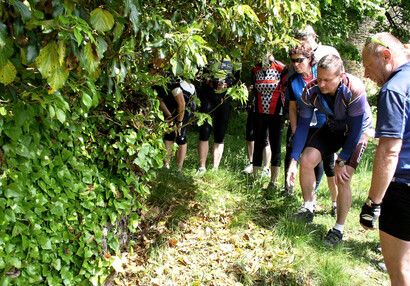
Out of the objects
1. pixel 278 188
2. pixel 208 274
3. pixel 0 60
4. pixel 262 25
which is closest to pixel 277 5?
pixel 262 25

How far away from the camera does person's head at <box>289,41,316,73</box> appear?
162 inches

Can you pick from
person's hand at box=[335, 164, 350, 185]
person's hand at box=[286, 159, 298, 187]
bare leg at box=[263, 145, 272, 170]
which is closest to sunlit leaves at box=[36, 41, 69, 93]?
person's hand at box=[286, 159, 298, 187]

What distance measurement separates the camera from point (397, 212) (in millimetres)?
2463

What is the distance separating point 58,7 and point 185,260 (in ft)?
8.46

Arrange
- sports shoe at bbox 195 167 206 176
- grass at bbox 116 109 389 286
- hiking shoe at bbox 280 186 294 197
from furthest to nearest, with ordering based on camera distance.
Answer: sports shoe at bbox 195 167 206 176
hiking shoe at bbox 280 186 294 197
grass at bbox 116 109 389 286

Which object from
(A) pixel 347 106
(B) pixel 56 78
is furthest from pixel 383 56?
(B) pixel 56 78

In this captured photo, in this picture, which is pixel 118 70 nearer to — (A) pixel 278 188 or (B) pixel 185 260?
(B) pixel 185 260

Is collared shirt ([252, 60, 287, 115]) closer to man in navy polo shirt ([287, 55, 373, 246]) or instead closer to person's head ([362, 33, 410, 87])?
man in navy polo shirt ([287, 55, 373, 246])

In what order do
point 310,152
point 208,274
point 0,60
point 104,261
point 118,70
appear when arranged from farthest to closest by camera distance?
1. point 310,152
2. point 208,274
3. point 104,261
4. point 118,70
5. point 0,60

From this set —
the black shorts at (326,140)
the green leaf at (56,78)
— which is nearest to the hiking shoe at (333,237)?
the black shorts at (326,140)

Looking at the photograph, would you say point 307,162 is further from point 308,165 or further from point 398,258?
point 398,258

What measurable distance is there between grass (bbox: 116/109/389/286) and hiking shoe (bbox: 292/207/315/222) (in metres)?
0.08

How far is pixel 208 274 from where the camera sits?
3.25 meters

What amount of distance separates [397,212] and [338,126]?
4.77ft
